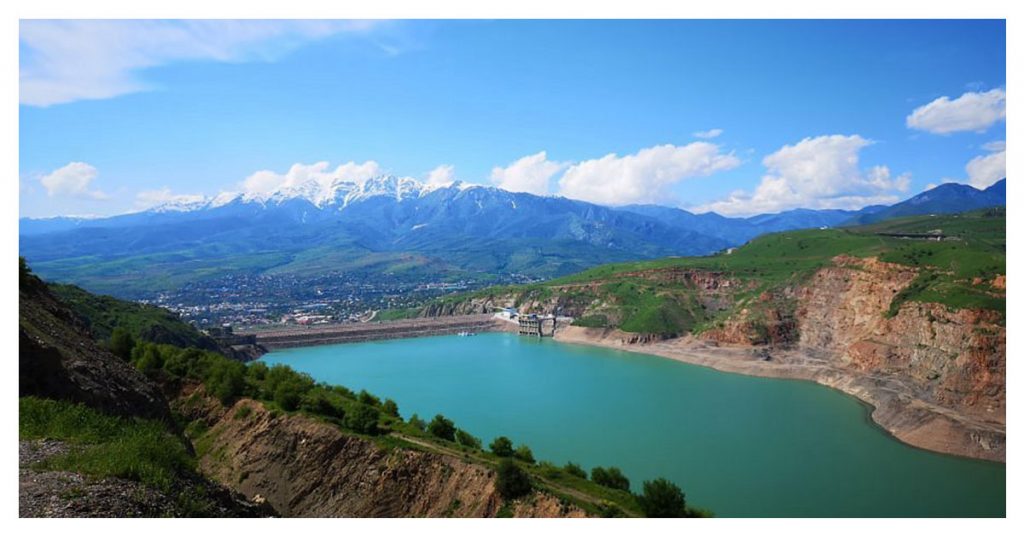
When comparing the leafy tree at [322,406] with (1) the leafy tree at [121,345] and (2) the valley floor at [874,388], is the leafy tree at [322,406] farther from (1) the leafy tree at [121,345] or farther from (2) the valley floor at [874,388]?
(2) the valley floor at [874,388]

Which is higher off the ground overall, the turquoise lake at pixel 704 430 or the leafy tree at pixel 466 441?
the leafy tree at pixel 466 441

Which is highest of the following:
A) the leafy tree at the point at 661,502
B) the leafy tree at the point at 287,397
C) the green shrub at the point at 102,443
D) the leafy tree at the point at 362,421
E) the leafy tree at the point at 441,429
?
the green shrub at the point at 102,443

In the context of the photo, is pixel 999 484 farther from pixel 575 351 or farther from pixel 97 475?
pixel 575 351

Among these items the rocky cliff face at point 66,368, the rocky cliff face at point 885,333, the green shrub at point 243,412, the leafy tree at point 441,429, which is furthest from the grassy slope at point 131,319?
the rocky cliff face at point 885,333

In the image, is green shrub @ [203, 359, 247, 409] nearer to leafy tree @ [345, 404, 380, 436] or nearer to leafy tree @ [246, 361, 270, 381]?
leafy tree @ [246, 361, 270, 381]

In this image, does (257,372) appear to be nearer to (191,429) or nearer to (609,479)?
(191,429)

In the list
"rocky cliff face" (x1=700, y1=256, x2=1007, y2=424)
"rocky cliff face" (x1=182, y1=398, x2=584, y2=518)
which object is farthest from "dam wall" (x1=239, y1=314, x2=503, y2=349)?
"rocky cliff face" (x1=182, y1=398, x2=584, y2=518)

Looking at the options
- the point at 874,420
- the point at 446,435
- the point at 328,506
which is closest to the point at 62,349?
the point at 328,506
